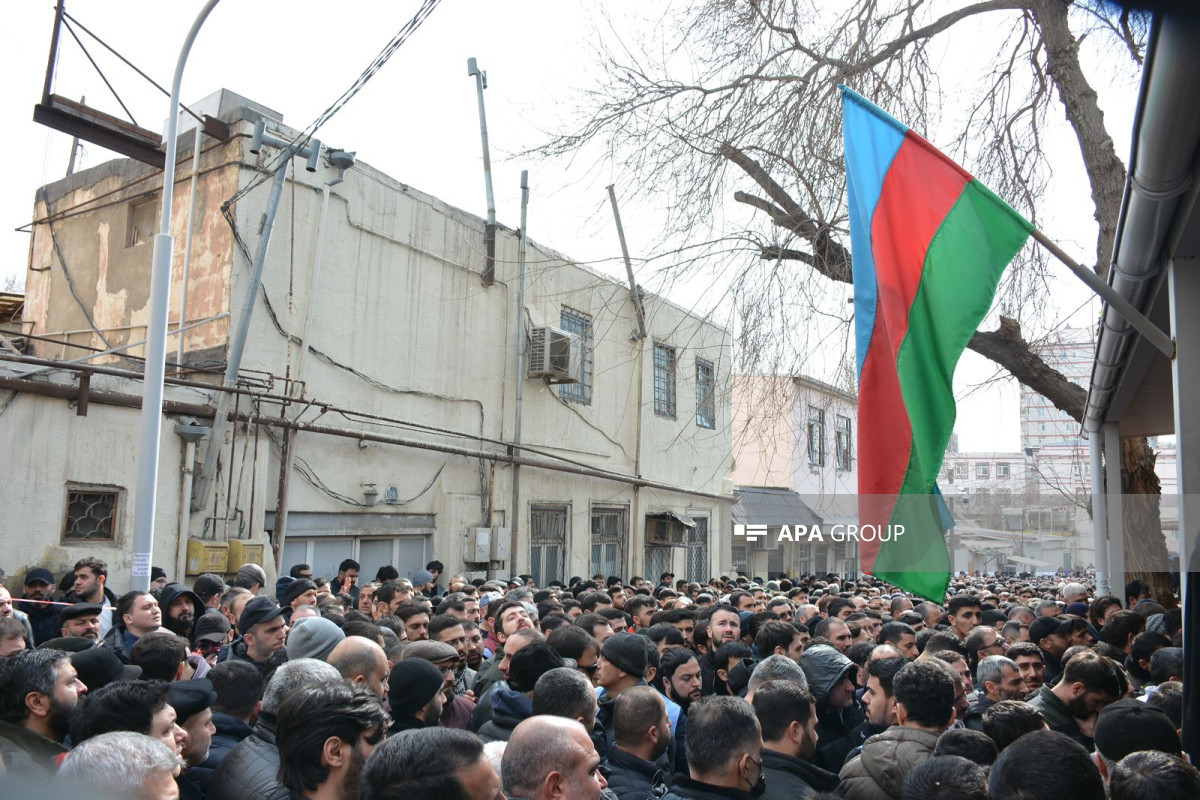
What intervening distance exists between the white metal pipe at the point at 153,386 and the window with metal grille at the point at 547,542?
8846 millimetres

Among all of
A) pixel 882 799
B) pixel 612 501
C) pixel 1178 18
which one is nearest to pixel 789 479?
pixel 612 501

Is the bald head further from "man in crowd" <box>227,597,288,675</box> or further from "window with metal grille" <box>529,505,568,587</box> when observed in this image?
"window with metal grille" <box>529,505,568,587</box>

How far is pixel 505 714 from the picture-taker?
14.0 feet

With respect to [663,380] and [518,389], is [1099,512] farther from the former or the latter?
[663,380]

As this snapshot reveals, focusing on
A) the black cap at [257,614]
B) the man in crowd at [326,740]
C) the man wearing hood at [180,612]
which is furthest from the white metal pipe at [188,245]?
the man in crowd at [326,740]

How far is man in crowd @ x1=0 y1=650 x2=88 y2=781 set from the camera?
3576 mm

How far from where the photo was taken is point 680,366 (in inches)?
815

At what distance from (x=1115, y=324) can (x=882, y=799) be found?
142 inches

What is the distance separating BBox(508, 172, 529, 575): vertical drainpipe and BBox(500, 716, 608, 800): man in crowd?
12152mm

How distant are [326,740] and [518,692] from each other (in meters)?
1.58

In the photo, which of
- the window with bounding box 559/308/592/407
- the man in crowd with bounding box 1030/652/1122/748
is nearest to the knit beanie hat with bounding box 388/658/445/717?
the man in crowd with bounding box 1030/652/1122/748

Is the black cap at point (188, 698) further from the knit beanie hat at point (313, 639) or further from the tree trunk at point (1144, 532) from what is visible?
the tree trunk at point (1144, 532)

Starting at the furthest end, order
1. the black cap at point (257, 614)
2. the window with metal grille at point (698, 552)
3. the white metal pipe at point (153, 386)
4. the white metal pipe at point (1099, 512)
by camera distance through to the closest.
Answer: the window with metal grille at point (698, 552) → the white metal pipe at point (1099, 512) → the white metal pipe at point (153, 386) → the black cap at point (257, 614)

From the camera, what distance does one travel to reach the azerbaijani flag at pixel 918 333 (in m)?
4.89
